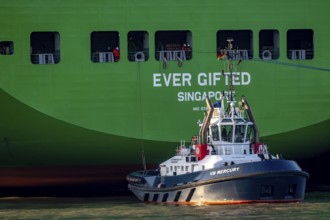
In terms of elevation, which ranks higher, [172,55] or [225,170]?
[172,55]

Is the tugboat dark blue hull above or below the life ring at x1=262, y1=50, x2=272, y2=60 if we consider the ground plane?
below

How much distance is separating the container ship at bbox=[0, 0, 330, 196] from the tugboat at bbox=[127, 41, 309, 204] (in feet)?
3.21

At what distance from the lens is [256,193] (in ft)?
101

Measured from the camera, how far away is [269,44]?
3628cm

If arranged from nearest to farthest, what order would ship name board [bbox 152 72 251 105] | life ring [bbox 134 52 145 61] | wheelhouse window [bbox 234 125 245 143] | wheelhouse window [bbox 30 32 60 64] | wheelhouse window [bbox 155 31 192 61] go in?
wheelhouse window [bbox 234 125 245 143] < ship name board [bbox 152 72 251 105] < life ring [bbox 134 52 145 61] < wheelhouse window [bbox 155 31 192 61] < wheelhouse window [bbox 30 32 60 64]

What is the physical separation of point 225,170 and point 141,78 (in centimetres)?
463

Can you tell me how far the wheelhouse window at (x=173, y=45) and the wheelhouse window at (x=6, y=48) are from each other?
13.4 ft

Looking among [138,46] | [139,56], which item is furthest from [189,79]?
[138,46]

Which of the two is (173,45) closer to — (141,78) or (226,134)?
(141,78)

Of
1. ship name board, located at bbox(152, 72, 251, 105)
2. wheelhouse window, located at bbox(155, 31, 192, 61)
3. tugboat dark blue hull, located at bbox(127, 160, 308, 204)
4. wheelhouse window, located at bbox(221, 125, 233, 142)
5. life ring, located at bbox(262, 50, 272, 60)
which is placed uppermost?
wheelhouse window, located at bbox(155, 31, 192, 61)

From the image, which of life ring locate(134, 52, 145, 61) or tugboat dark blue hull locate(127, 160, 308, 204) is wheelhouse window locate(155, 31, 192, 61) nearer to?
life ring locate(134, 52, 145, 61)

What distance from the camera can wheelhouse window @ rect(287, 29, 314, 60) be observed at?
35.4 meters

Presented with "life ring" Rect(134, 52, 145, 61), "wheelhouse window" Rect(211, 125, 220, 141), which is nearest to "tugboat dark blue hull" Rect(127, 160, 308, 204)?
"wheelhouse window" Rect(211, 125, 220, 141)

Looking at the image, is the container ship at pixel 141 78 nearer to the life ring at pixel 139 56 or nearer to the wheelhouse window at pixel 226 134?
the life ring at pixel 139 56
